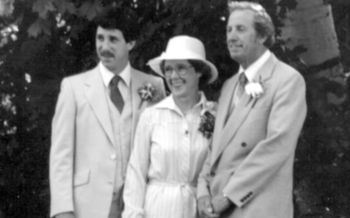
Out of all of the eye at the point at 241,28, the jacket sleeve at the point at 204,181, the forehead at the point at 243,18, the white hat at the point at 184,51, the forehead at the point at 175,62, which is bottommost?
the jacket sleeve at the point at 204,181

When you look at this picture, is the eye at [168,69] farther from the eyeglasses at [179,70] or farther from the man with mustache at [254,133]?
the man with mustache at [254,133]

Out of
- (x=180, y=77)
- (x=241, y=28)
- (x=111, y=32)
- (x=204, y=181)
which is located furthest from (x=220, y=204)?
(x=111, y=32)

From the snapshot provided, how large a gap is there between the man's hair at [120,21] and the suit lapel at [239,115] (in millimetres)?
1042

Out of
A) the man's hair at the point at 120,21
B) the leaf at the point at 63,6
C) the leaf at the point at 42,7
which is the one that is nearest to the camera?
the man's hair at the point at 120,21

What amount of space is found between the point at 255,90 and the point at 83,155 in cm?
123

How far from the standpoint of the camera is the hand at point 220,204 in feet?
20.6

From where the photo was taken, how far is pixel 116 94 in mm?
6898

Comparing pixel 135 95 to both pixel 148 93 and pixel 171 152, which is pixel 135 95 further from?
pixel 171 152

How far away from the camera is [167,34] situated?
28.4 ft

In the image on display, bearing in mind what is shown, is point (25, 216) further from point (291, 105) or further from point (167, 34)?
point (291, 105)

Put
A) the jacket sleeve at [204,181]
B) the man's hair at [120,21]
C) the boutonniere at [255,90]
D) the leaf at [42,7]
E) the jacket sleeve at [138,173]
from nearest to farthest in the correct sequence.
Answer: the boutonniere at [255,90] → the jacket sleeve at [204,181] → the jacket sleeve at [138,173] → the man's hair at [120,21] → the leaf at [42,7]

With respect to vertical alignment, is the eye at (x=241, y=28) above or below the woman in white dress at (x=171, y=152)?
above

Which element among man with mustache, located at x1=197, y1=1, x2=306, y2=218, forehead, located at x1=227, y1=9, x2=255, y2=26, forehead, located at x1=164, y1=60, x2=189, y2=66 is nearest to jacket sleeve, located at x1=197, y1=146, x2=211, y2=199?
man with mustache, located at x1=197, y1=1, x2=306, y2=218

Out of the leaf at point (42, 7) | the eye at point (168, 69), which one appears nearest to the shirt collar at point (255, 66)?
the eye at point (168, 69)
